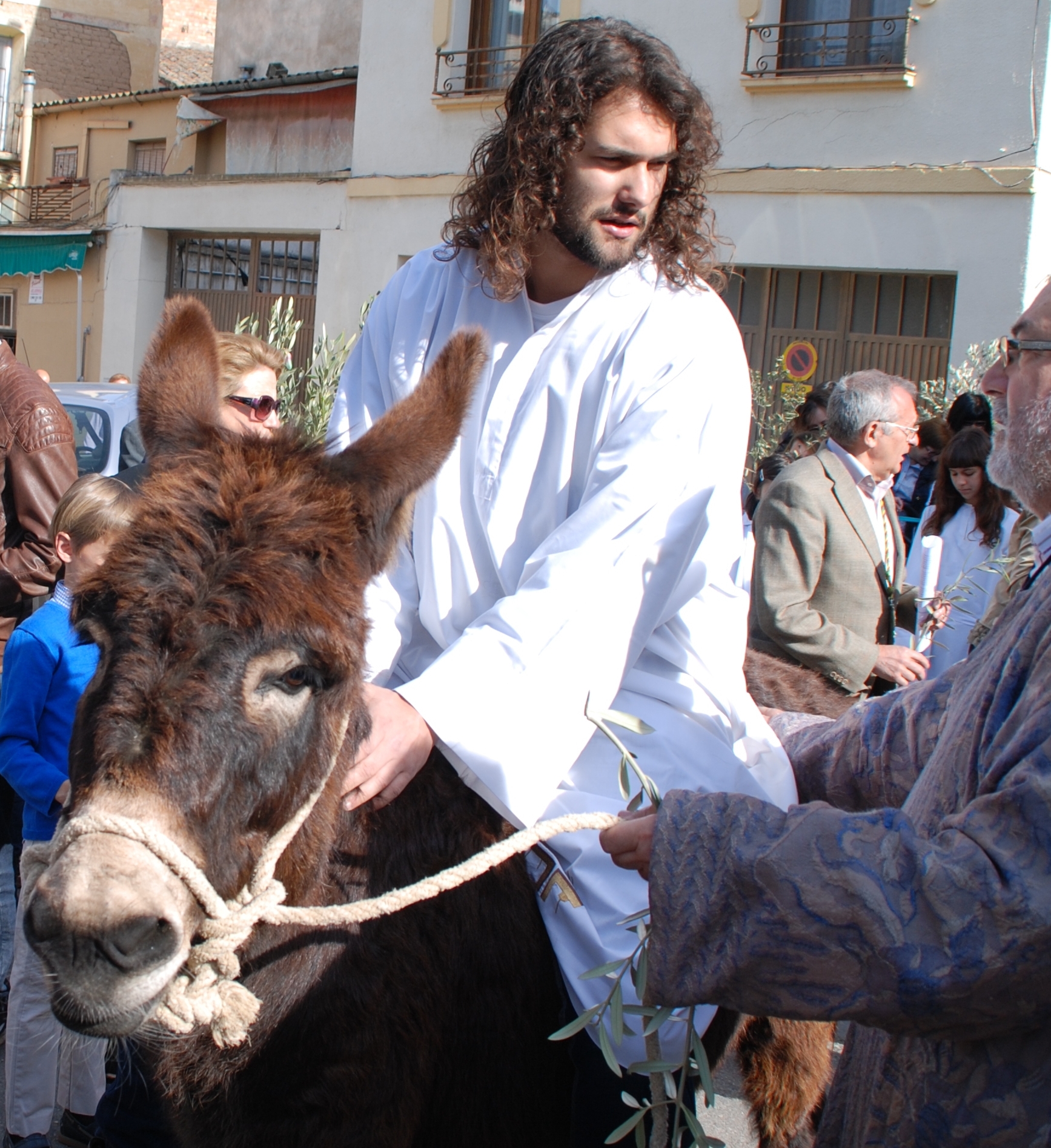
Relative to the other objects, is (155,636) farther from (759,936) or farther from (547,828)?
(759,936)

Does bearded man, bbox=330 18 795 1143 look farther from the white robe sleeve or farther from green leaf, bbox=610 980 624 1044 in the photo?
green leaf, bbox=610 980 624 1044

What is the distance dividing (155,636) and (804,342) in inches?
506

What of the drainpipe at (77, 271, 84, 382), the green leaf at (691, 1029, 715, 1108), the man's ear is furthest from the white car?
the drainpipe at (77, 271, 84, 382)

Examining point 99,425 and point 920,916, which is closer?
point 920,916

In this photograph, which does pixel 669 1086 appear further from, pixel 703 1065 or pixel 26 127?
pixel 26 127

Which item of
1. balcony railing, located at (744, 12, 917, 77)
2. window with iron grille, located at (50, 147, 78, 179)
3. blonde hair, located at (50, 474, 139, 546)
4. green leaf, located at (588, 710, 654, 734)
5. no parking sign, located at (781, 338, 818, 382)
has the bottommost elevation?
green leaf, located at (588, 710, 654, 734)

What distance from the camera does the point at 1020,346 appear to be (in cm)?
198

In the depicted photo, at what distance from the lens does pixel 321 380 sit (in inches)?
232

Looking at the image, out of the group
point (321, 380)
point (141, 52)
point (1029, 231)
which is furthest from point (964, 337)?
point (141, 52)

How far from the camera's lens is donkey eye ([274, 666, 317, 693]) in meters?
2.04

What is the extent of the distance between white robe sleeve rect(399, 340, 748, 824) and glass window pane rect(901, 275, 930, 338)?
11.5m

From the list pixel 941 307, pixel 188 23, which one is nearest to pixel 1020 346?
pixel 941 307

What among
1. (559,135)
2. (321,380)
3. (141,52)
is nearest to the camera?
(559,135)

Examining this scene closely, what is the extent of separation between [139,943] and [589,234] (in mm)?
1889
